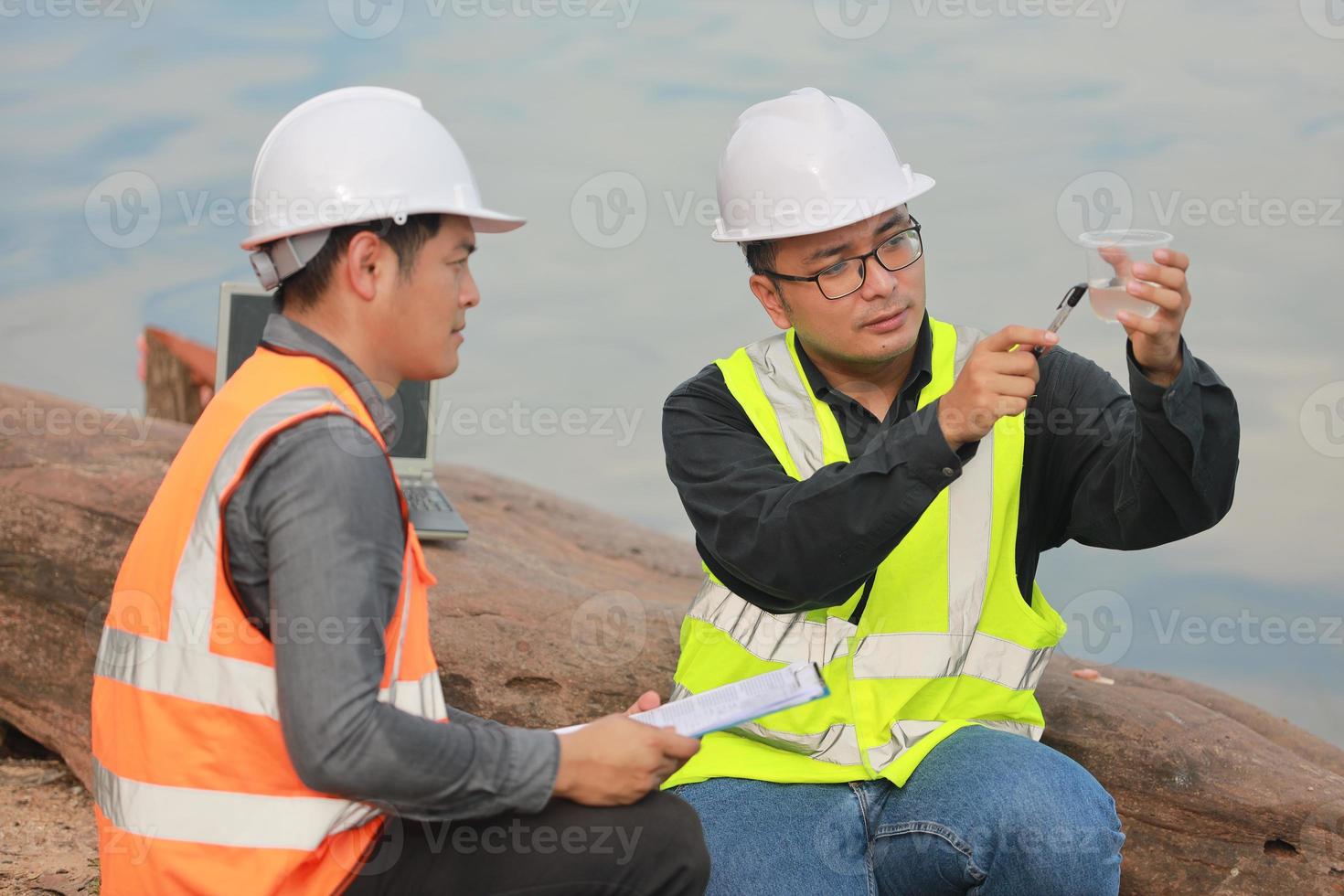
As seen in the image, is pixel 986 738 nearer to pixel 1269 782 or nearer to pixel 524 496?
pixel 1269 782

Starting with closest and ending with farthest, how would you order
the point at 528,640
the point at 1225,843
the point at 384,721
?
the point at 384,721 → the point at 1225,843 → the point at 528,640

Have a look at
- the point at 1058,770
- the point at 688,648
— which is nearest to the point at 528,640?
the point at 688,648

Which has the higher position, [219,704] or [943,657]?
[219,704]

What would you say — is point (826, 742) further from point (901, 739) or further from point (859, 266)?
point (859, 266)

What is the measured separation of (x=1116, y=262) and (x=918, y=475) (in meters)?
0.56

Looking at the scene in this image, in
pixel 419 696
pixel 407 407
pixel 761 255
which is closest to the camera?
pixel 419 696

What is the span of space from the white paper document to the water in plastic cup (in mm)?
945

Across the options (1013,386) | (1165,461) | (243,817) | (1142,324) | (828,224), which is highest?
(828,224)

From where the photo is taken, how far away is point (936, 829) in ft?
9.21

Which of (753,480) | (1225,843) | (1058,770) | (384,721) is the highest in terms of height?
(753,480)

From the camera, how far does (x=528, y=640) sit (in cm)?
454

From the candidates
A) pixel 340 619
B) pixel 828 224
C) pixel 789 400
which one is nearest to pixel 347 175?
pixel 340 619

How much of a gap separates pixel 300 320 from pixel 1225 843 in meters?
3.01

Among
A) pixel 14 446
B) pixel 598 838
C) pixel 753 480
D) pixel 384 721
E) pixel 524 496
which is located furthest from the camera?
pixel 524 496
